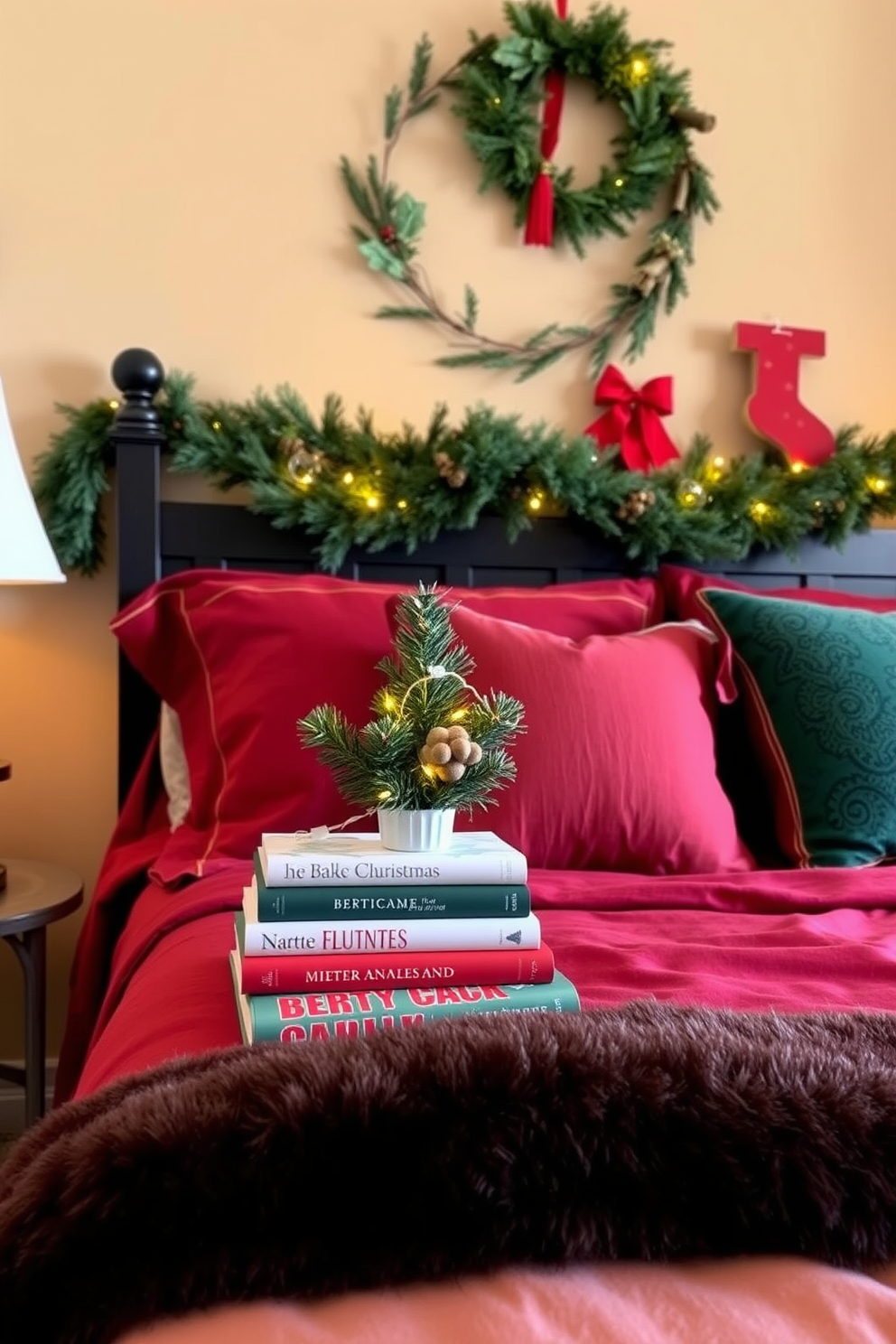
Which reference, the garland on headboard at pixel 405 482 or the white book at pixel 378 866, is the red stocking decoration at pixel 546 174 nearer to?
the garland on headboard at pixel 405 482

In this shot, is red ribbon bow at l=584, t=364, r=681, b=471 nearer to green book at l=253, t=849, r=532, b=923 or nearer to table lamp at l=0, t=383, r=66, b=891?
table lamp at l=0, t=383, r=66, b=891

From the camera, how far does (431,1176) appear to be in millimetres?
533

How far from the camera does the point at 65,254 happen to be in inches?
69.7

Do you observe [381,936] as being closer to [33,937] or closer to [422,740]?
[422,740]

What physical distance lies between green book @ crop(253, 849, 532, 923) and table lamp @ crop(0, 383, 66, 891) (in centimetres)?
77

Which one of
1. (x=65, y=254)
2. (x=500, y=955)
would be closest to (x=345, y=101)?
(x=65, y=254)

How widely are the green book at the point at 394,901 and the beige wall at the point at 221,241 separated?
3.57 feet

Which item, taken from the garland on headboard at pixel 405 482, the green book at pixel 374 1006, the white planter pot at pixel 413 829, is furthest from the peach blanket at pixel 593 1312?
the garland on headboard at pixel 405 482

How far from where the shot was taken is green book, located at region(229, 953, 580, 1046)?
28.9 inches

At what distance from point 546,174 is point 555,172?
1.1 inches

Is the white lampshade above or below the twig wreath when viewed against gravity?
below

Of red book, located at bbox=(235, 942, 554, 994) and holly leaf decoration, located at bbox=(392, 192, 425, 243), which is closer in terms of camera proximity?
red book, located at bbox=(235, 942, 554, 994)

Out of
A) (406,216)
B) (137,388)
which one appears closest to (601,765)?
(137,388)

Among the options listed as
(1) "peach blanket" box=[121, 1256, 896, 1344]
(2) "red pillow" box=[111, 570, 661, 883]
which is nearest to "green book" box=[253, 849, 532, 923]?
(1) "peach blanket" box=[121, 1256, 896, 1344]
